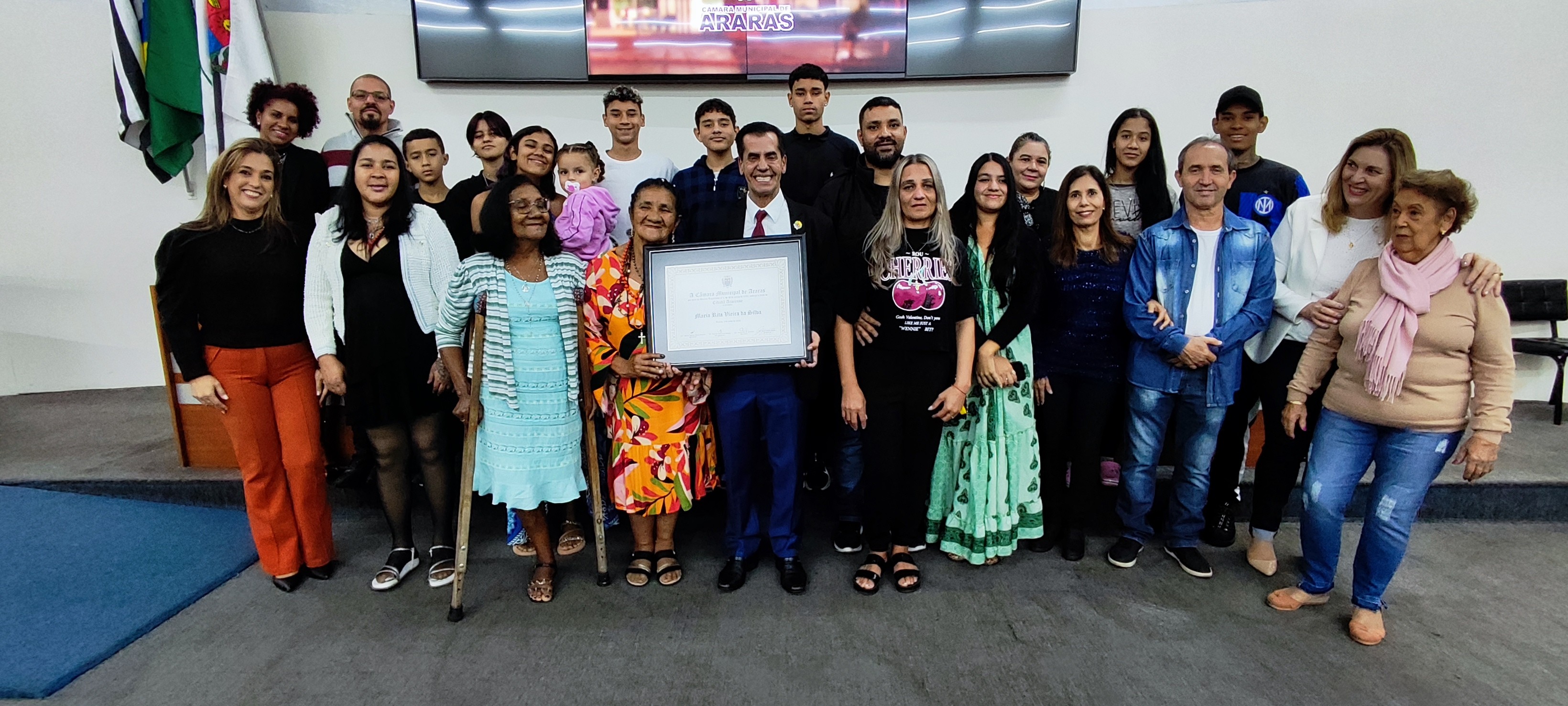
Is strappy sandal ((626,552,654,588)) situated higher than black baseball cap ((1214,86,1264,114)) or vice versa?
black baseball cap ((1214,86,1264,114))

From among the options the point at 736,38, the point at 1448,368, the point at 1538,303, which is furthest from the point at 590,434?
the point at 1538,303

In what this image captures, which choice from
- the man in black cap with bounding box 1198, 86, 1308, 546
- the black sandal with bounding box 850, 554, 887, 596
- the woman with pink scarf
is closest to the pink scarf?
the woman with pink scarf

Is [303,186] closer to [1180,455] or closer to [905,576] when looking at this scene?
[905,576]

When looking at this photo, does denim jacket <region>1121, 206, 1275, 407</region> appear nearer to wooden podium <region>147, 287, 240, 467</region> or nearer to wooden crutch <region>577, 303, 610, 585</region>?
wooden crutch <region>577, 303, 610, 585</region>

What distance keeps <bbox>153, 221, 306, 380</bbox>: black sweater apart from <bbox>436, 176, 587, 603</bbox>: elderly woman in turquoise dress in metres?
0.66

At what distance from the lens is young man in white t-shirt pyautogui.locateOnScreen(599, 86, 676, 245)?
10.6 ft

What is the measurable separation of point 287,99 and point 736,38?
8.62ft

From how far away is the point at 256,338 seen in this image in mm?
2447

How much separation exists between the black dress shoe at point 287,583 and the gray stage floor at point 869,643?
41mm

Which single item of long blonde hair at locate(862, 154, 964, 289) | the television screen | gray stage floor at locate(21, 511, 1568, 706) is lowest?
gray stage floor at locate(21, 511, 1568, 706)

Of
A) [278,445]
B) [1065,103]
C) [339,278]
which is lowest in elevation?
[278,445]

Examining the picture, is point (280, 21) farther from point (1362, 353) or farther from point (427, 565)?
point (1362, 353)

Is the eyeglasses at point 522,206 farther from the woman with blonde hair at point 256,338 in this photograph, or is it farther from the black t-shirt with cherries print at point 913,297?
the black t-shirt with cherries print at point 913,297

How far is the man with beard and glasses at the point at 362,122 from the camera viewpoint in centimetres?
325
